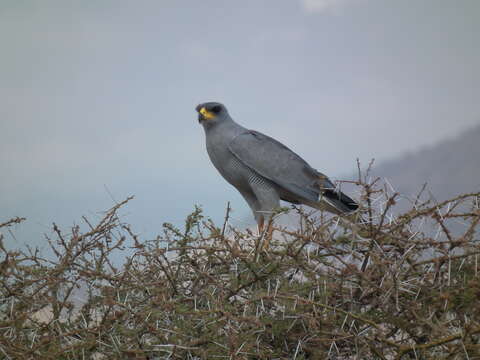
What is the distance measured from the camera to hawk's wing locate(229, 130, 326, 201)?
4223 mm

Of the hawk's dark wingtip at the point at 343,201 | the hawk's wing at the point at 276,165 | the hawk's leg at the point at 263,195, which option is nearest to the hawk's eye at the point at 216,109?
the hawk's wing at the point at 276,165

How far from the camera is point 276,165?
4320mm

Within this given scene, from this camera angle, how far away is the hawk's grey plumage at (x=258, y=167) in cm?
421

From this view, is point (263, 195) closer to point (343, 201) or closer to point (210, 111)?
point (343, 201)

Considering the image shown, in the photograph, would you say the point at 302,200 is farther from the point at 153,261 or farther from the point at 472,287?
the point at 472,287

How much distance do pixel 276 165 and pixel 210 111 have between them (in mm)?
718

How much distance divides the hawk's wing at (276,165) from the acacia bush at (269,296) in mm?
1797

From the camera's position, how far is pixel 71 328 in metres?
2.39

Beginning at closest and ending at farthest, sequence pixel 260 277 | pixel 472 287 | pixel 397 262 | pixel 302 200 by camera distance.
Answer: pixel 472 287, pixel 397 262, pixel 260 277, pixel 302 200

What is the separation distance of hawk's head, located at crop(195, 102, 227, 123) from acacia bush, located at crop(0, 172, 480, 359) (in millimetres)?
2022

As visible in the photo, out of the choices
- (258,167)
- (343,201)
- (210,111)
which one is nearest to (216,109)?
(210,111)

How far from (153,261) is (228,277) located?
353 millimetres

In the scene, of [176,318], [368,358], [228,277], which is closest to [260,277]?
[228,277]

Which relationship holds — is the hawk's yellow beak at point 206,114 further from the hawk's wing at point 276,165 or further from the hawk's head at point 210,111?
the hawk's wing at point 276,165
